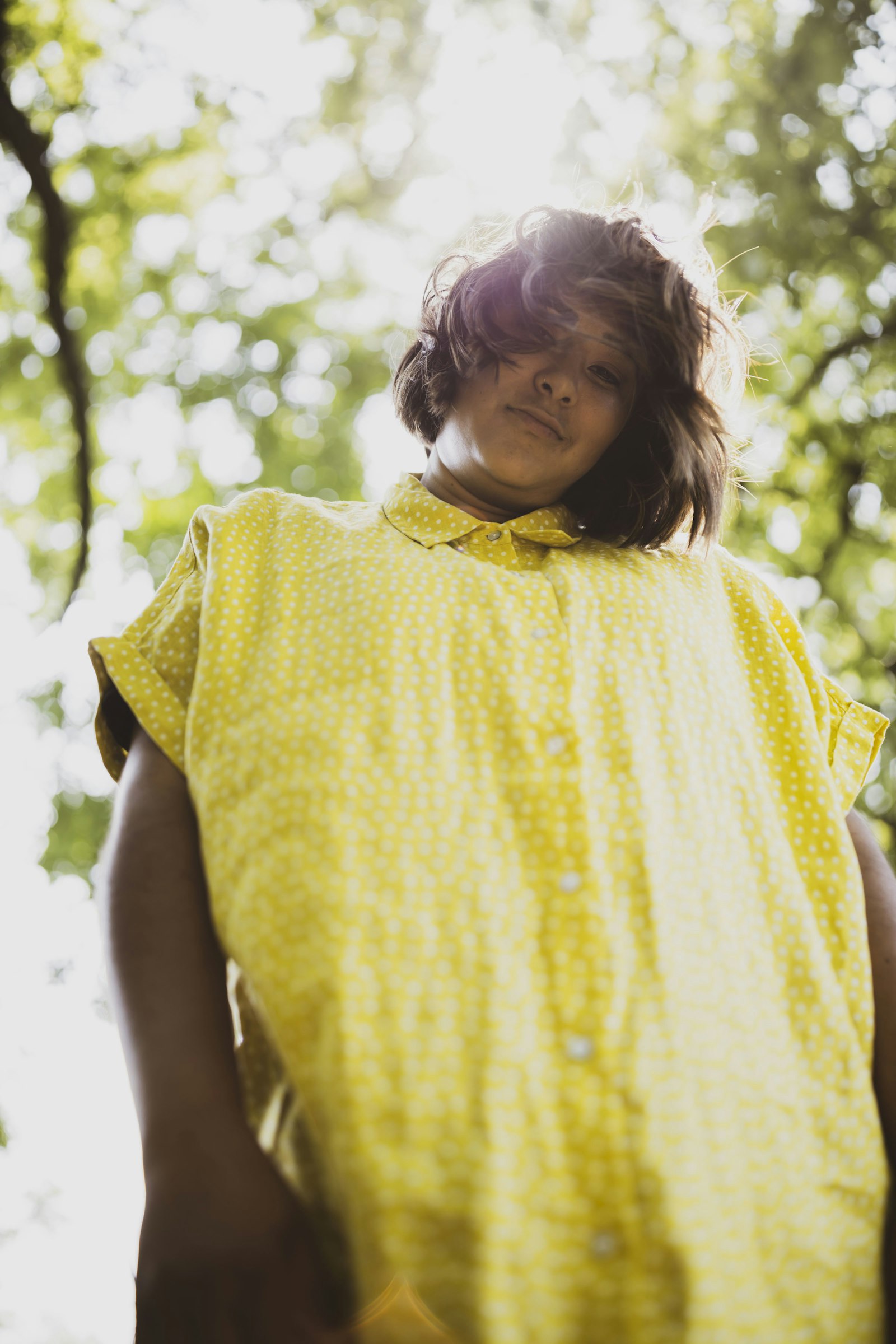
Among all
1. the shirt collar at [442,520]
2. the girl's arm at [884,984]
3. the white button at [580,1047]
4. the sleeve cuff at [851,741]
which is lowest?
the girl's arm at [884,984]

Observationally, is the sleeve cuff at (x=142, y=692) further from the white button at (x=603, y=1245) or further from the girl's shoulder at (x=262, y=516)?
the white button at (x=603, y=1245)

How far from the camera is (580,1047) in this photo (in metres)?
0.90

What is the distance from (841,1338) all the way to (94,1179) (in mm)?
7943

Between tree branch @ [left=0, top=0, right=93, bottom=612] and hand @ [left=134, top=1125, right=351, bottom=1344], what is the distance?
4.20 metres

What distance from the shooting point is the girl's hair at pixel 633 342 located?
4.48ft

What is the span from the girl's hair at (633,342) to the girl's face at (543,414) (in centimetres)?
2

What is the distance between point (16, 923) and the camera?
16.9ft

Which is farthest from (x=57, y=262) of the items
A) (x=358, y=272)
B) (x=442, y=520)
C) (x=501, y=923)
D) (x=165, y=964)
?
(x=501, y=923)

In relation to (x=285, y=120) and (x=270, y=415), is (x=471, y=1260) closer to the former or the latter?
(x=270, y=415)

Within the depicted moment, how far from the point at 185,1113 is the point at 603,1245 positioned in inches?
15.8

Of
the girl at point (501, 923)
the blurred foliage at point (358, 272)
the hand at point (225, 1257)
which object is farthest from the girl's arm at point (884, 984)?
the blurred foliage at point (358, 272)

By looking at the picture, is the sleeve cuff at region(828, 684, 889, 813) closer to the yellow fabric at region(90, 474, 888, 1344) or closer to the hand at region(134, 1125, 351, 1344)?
the yellow fabric at region(90, 474, 888, 1344)

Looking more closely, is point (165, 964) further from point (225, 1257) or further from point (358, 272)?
point (358, 272)

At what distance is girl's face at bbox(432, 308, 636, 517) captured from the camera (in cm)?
135
